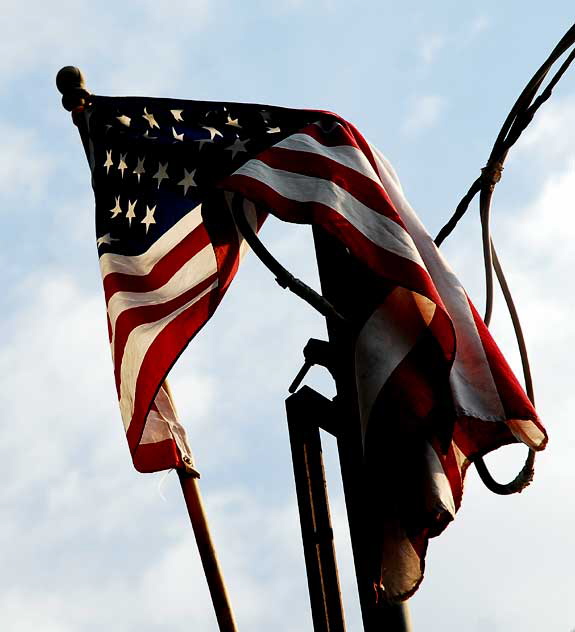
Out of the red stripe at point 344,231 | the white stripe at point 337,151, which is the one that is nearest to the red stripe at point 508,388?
the red stripe at point 344,231

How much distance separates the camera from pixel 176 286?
6191mm

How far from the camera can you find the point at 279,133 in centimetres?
620

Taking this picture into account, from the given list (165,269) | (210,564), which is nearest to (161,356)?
(165,269)

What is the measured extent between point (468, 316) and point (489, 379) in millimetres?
369

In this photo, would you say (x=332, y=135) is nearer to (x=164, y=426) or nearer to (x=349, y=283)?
(x=349, y=283)

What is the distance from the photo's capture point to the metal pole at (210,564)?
16.9ft

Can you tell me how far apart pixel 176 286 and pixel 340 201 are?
4.94ft

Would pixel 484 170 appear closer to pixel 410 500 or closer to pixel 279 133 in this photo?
pixel 279 133

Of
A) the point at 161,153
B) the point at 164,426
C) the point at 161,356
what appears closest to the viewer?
the point at 161,356

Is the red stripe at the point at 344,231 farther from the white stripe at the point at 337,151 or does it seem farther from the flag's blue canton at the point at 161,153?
the flag's blue canton at the point at 161,153

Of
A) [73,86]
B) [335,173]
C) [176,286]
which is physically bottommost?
[335,173]

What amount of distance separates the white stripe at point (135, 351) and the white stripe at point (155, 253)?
1.57 ft

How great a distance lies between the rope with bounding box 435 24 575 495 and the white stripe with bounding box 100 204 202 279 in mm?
1584

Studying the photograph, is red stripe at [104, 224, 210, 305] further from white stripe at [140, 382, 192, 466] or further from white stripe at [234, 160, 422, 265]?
white stripe at [234, 160, 422, 265]
